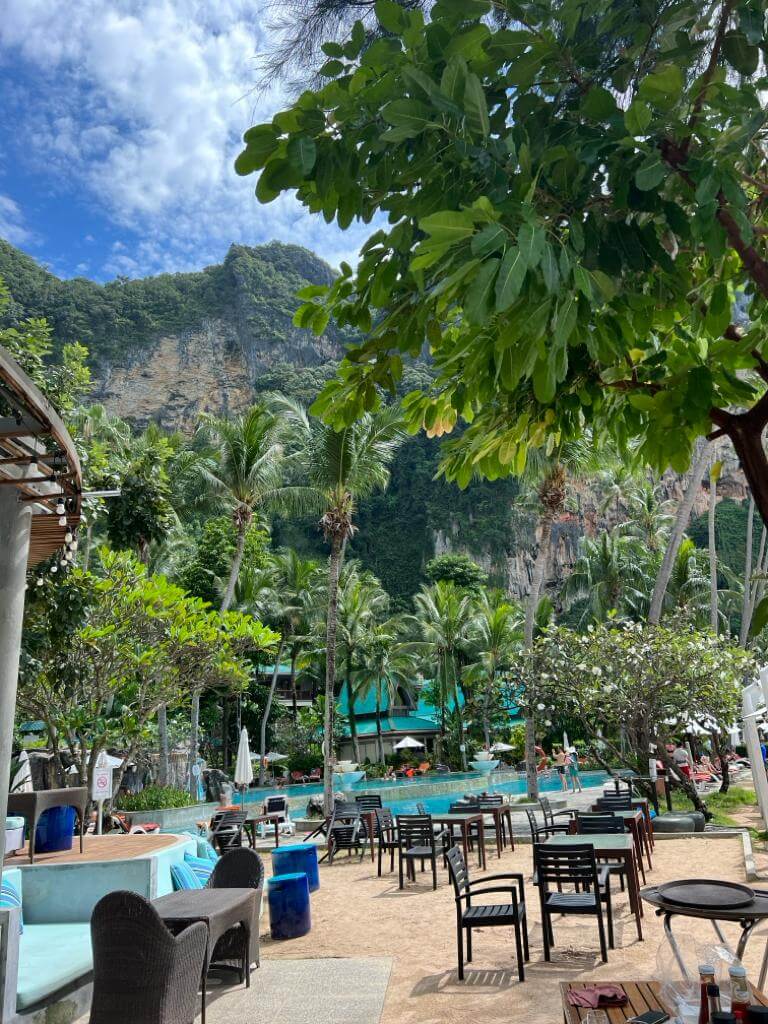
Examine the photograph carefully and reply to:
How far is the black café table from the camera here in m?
4.62

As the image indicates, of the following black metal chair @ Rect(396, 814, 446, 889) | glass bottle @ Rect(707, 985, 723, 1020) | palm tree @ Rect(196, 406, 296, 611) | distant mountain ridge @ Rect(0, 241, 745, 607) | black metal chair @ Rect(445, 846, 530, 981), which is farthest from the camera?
distant mountain ridge @ Rect(0, 241, 745, 607)

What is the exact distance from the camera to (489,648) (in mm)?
35812

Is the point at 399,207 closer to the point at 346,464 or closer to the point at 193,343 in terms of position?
the point at 346,464

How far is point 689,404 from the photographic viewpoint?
2.31 metres

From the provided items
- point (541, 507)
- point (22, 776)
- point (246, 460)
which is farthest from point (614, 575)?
point (22, 776)

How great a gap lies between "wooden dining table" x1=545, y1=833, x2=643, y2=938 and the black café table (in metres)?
2.51

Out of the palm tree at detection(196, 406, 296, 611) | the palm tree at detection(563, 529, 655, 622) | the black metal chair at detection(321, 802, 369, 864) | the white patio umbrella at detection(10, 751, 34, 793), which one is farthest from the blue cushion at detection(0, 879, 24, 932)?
the palm tree at detection(563, 529, 655, 622)

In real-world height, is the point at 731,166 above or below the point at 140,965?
above

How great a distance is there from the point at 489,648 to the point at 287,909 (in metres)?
29.2

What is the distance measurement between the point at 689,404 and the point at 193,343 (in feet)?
266

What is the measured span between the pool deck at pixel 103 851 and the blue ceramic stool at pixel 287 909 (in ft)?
3.68

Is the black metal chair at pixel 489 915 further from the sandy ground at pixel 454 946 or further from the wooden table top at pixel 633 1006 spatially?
the wooden table top at pixel 633 1006

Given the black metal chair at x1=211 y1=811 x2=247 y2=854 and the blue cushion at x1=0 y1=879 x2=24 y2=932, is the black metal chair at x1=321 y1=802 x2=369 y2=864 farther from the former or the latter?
the blue cushion at x1=0 y1=879 x2=24 y2=932

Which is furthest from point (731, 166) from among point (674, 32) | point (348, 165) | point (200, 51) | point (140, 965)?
point (200, 51)
